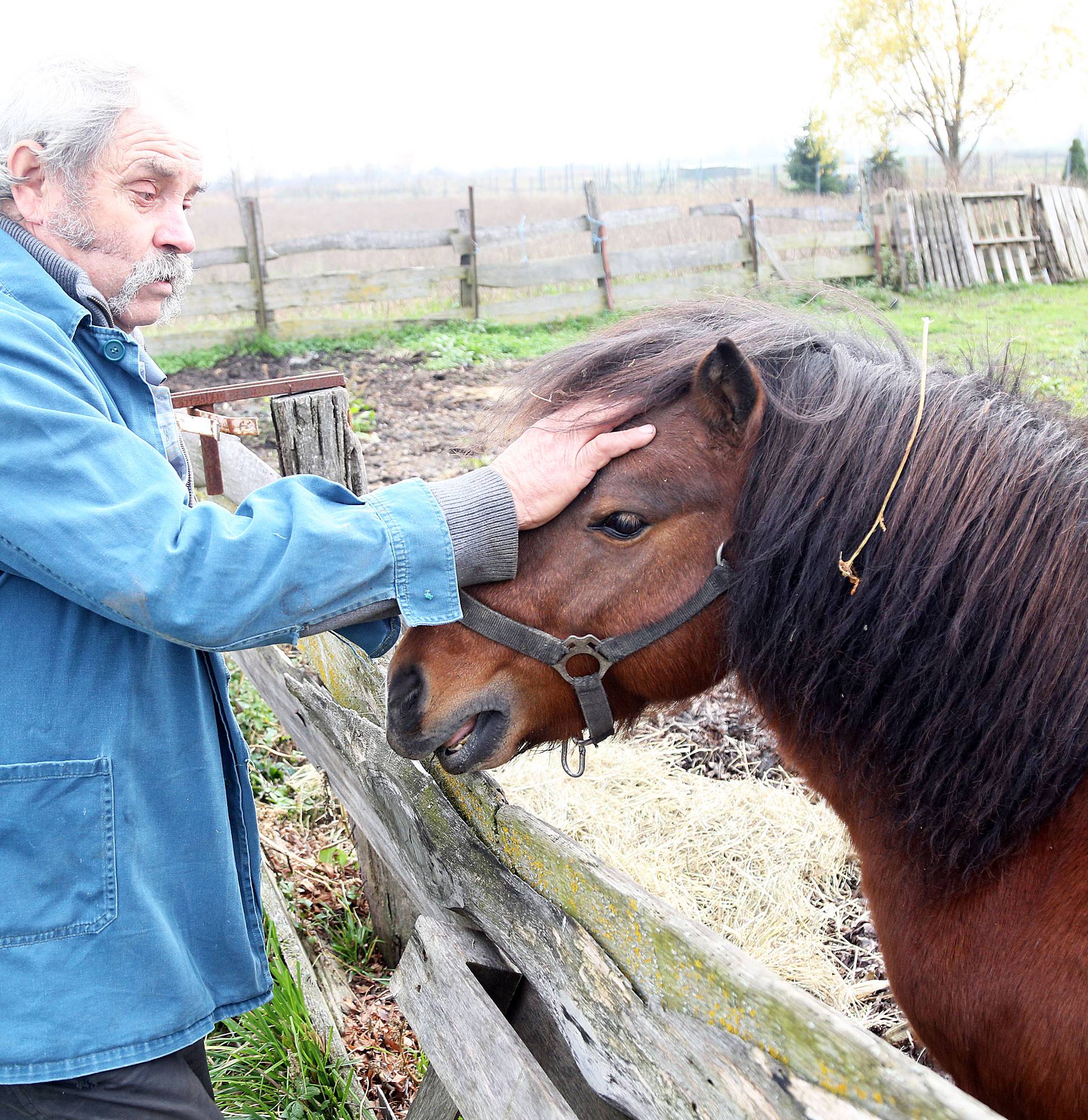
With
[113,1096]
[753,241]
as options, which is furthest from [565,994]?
[753,241]

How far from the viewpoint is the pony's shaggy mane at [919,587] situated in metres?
1.61

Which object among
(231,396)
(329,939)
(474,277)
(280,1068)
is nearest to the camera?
(280,1068)

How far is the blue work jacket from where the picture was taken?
52.7 inches

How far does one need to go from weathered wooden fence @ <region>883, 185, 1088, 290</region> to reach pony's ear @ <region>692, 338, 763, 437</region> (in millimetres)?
17268

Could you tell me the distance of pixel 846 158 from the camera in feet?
108

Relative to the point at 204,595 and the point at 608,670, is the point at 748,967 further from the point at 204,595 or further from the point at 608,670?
the point at 204,595

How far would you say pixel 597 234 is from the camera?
1622 cm

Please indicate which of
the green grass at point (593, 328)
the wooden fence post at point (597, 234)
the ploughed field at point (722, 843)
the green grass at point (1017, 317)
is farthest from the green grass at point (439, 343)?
the ploughed field at point (722, 843)

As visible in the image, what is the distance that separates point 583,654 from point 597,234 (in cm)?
1555

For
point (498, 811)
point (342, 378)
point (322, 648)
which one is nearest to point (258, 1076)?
point (322, 648)

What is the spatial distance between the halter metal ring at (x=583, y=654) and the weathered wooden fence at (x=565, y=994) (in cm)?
30

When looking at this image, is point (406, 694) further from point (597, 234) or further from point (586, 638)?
point (597, 234)

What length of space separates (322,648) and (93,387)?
148 centimetres

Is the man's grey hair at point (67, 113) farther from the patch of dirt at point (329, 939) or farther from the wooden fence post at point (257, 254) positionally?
the wooden fence post at point (257, 254)
